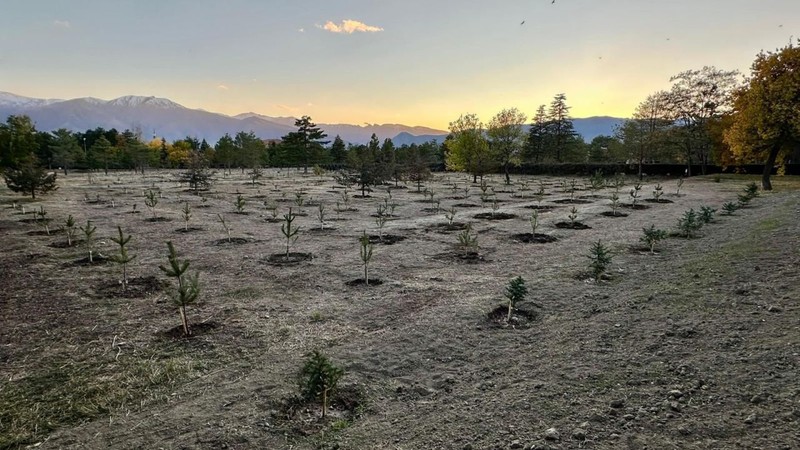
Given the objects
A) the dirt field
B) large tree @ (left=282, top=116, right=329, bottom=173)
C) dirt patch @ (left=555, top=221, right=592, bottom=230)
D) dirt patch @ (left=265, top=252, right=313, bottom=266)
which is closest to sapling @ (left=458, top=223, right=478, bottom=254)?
the dirt field

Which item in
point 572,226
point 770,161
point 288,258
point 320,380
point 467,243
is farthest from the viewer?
point 770,161

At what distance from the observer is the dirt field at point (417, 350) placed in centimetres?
396

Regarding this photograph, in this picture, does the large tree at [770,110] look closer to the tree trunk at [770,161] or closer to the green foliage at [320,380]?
the tree trunk at [770,161]

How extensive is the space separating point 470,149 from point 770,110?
2709 centimetres

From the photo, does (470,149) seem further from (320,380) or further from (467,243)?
(320,380)

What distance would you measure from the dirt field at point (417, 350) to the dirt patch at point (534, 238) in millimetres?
1879

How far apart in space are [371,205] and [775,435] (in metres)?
23.7

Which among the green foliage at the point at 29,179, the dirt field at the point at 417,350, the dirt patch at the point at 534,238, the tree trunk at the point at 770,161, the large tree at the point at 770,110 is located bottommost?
the dirt field at the point at 417,350

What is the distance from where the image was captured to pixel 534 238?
14.6m

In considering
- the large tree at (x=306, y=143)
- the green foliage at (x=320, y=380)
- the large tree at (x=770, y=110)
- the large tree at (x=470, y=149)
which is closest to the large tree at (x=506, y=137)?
the large tree at (x=470, y=149)

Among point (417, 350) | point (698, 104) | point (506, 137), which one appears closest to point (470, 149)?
point (506, 137)

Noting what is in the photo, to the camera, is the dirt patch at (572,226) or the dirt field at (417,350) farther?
the dirt patch at (572,226)

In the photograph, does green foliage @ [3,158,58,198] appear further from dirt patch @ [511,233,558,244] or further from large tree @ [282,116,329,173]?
large tree @ [282,116,329,173]

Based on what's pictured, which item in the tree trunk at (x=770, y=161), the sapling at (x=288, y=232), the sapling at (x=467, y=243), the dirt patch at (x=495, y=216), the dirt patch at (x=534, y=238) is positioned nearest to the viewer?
the sapling at (x=288, y=232)
